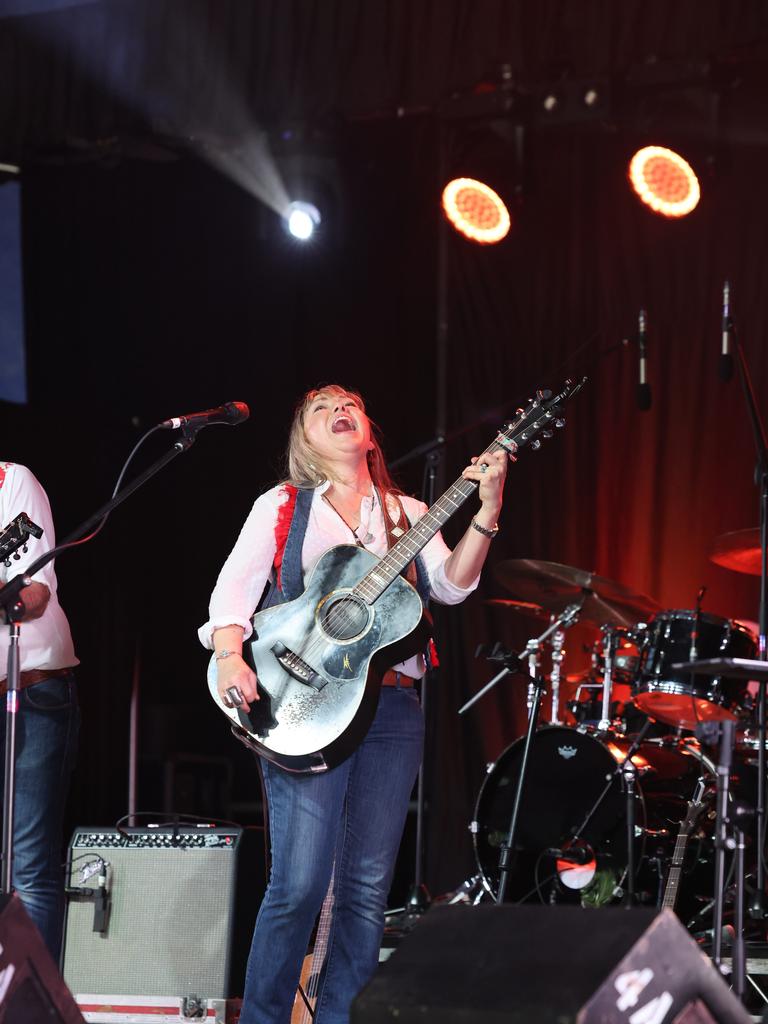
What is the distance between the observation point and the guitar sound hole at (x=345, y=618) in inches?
128

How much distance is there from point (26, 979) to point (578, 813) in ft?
10.3

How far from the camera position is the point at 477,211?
618 cm

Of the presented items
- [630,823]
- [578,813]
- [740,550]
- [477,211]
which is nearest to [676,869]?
[630,823]

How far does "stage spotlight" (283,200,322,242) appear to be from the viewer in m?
6.61

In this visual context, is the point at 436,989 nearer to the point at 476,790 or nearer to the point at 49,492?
the point at 476,790

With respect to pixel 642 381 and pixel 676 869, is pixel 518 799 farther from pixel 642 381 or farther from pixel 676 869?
pixel 642 381

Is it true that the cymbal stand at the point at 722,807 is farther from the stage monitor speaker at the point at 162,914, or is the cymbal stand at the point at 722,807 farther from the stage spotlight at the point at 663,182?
the stage spotlight at the point at 663,182

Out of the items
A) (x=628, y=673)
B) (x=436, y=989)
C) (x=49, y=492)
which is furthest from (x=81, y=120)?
(x=436, y=989)

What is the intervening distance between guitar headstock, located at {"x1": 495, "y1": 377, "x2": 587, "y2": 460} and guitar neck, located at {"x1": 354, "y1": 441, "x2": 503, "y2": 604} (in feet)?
0.12

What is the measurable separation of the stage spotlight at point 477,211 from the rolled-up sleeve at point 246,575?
10.3 feet

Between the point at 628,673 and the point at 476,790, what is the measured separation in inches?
55.0

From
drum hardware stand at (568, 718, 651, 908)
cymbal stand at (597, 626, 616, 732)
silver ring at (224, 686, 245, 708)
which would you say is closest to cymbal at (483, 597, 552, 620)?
cymbal stand at (597, 626, 616, 732)

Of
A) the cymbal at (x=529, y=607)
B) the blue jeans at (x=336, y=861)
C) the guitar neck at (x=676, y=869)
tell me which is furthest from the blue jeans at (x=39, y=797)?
the cymbal at (x=529, y=607)

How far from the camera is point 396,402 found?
6.87 m
